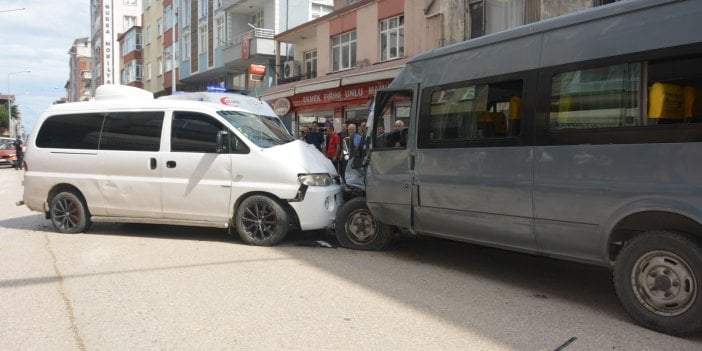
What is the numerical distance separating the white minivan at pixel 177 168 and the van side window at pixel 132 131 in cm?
1

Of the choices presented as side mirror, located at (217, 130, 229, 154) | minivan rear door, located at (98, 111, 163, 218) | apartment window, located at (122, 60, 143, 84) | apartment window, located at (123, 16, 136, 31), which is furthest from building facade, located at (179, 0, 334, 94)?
apartment window, located at (123, 16, 136, 31)

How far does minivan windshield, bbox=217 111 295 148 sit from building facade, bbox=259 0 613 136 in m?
5.36

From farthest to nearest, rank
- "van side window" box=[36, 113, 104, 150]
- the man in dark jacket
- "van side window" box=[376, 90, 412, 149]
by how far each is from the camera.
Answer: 1. the man in dark jacket
2. "van side window" box=[36, 113, 104, 150]
3. "van side window" box=[376, 90, 412, 149]

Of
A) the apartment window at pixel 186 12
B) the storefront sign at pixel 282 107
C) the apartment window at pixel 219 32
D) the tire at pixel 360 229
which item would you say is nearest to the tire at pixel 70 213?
the tire at pixel 360 229

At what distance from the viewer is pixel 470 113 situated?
5.53 metres

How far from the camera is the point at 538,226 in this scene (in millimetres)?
4832

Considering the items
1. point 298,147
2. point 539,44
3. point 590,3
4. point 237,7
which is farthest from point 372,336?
point 237,7

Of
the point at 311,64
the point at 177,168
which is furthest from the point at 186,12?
the point at 177,168

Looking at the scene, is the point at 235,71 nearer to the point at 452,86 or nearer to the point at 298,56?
the point at 298,56

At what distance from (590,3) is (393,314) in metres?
10.9

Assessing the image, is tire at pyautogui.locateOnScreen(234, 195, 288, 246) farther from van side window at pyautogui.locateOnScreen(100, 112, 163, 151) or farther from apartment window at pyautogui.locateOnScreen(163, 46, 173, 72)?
apartment window at pyautogui.locateOnScreen(163, 46, 173, 72)

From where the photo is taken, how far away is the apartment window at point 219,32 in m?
31.3

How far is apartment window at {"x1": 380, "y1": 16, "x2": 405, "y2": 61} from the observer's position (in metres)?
17.7

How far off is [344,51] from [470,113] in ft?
53.2
